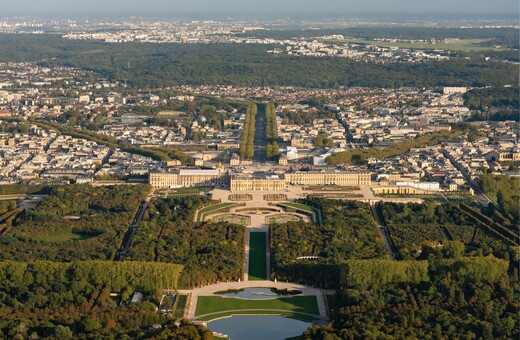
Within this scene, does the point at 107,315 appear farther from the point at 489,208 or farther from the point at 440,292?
the point at 489,208

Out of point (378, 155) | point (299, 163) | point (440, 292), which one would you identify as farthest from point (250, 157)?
point (440, 292)

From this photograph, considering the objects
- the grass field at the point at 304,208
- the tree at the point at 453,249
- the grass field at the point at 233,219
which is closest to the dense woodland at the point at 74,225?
the grass field at the point at 233,219

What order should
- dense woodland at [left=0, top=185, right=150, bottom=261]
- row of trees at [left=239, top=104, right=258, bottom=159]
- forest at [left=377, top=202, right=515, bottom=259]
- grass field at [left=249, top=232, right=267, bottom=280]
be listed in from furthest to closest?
row of trees at [left=239, top=104, right=258, bottom=159] < forest at [left=377, top=202, right=515, bottom=259] < dense woodland at [left=0, top=185, right=150, bottom=261] < grass field at [left=249, top=232, right=267, bottom=280]

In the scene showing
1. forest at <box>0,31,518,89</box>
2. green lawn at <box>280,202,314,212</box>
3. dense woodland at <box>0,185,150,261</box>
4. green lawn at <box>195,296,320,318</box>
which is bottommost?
forest at <box>0,31,518,89</box>

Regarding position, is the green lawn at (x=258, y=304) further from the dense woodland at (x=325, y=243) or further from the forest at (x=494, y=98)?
the forest at (x=494, y=98)

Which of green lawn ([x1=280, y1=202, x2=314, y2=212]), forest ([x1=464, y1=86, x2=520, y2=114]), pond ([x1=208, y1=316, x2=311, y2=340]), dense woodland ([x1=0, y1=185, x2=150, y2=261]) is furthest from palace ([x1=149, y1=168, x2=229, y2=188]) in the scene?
forest ([x1=464, y1=86, x2=520, y2=114])

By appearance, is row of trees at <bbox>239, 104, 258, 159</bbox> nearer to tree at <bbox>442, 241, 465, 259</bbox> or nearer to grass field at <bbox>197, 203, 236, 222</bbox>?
grass field at <bbox>197, 203, 236, 222</bbox>

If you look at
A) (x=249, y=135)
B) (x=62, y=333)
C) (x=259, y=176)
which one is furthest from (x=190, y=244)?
(x=249, y=135)
